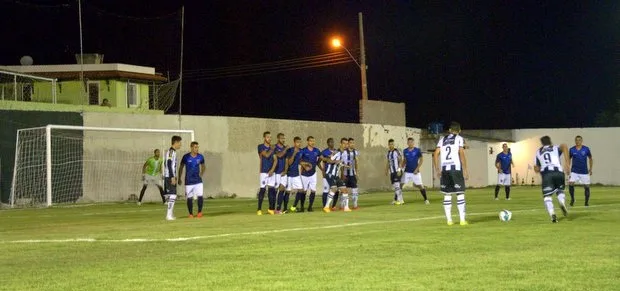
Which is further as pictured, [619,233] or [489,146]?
[489,146]

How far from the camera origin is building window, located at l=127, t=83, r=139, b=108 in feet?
165

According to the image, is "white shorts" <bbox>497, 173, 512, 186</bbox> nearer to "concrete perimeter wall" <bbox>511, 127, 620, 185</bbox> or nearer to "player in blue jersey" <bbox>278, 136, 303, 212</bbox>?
"player in blue jersey" <bbox>278, 136, 303, 212</bbox>

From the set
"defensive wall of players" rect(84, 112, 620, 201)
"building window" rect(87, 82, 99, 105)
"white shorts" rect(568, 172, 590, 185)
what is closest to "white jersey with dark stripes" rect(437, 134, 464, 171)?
"white shorts" rect(568, 172, 590, 185)

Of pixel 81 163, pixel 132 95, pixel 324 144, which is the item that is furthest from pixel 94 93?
pixel 81 163

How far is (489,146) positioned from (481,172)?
1.68m

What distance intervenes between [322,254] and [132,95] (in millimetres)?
40070

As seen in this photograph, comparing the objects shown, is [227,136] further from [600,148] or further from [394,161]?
[600,148]

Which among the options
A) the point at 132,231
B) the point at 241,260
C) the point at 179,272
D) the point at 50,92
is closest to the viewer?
the point at 179,272

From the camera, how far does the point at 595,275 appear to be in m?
9.80

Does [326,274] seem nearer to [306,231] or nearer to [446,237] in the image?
[446,237]

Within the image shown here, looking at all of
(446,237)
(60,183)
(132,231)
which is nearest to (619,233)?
(446,237)

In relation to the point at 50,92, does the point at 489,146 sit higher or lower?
lower

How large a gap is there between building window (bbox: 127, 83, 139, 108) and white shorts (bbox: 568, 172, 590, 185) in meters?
30.6

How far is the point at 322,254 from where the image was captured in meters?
12.4
